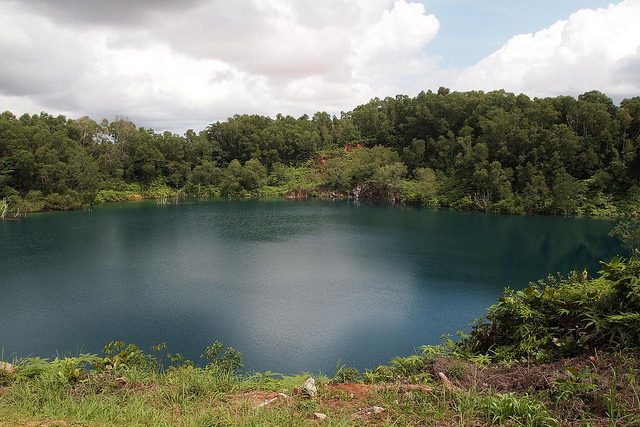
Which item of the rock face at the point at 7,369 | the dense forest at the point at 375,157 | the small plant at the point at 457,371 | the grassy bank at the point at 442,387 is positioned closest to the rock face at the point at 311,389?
the grassy bank at the point at 442,387

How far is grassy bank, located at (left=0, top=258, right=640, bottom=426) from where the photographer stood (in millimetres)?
4711

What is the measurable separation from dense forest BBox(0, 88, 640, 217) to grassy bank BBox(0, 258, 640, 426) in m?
46.2

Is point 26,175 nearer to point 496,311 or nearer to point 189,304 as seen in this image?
point 189,304

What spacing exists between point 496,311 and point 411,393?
11.7ft

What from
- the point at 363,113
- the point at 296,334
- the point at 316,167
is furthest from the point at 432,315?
the point at 363,113

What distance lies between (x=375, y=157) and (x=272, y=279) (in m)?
46.4

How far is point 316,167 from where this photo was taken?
75500mm

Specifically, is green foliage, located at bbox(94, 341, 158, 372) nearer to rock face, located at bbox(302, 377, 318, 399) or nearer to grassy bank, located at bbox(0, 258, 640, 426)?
grassy bank, located at bbox(0, 258, 640, 426)

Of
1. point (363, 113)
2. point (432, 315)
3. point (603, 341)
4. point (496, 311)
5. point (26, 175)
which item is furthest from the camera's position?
point (363, 113)

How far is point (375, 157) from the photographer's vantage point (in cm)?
6675

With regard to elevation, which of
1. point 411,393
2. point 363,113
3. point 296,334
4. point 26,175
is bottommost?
point 296,334

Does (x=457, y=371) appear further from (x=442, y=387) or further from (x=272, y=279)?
(x=272, y=279)

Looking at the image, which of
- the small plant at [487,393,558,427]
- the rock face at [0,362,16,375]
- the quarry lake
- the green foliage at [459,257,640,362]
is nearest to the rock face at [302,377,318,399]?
the small plant at [487,393,558,427]

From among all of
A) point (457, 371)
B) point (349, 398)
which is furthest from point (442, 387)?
point (349, 398)
